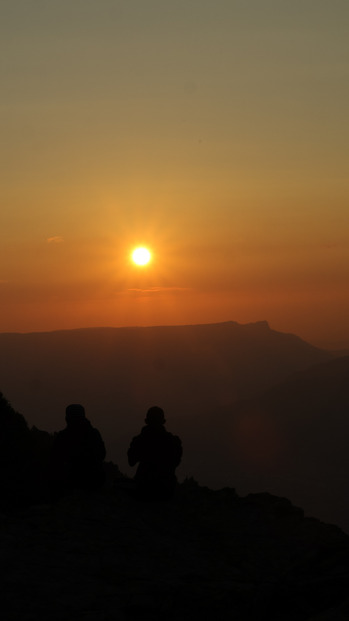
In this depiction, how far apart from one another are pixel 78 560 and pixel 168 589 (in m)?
1.38

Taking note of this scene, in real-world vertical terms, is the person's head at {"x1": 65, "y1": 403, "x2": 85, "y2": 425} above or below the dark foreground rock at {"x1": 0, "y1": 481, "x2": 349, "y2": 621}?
above

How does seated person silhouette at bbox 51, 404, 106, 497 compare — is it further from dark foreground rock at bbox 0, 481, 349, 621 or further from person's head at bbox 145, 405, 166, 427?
person's head at bbox 145, 405, 166, 427

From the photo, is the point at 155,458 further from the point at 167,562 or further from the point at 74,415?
the point at 167,562

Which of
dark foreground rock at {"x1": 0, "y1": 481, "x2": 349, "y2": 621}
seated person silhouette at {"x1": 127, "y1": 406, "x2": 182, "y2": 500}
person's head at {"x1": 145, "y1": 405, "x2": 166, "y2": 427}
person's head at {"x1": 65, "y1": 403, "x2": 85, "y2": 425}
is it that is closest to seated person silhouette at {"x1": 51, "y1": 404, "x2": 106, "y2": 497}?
person's head at {"x1": 65, "y1": 403, "x2": 85, "y2": 425}

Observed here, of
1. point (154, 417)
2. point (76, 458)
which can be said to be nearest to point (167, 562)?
point (76, 458)

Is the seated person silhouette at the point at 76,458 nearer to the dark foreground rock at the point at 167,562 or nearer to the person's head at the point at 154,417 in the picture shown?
the dark foreground rock at the point at 167,562

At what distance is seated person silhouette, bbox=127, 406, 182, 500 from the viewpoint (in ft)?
42.2

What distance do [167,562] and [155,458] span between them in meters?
3.01

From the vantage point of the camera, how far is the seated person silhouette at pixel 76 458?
12570 mm

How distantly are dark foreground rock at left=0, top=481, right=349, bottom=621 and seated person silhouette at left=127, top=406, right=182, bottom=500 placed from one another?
284mm

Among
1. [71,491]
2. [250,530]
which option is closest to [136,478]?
[71,491]

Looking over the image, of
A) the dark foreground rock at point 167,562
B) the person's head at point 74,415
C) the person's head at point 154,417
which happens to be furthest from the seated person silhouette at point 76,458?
the person's head at point 154,417

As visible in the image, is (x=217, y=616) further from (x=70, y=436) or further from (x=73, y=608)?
(x=70, y=436)

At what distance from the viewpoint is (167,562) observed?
10.1m
